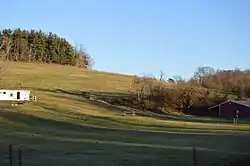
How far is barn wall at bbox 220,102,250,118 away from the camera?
106731 millimetres

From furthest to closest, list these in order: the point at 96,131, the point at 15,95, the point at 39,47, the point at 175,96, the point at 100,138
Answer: the point at 39,47 → the point at 175,96 → the point at 15,95 → the point at 96,131 → the point at 100,138

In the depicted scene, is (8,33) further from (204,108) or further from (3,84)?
(204,108)

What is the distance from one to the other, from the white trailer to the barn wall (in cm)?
4316

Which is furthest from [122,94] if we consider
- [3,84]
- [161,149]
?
[161,149]

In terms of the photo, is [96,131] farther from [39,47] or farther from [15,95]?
[39,47]

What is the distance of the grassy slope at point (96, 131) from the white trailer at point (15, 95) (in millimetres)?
3233

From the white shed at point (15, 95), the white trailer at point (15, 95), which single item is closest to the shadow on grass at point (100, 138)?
the white trailer at point (15, 95)

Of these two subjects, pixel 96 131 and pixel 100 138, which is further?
pixel 96 131

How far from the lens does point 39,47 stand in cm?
17275

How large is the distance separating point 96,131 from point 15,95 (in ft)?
114

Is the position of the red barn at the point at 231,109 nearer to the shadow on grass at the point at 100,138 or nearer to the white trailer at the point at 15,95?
the white trailer at the point at 15,95

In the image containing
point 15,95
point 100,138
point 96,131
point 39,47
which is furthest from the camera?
point 39,47

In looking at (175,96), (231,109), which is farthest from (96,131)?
(231,109)

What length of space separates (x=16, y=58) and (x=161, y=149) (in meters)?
140
